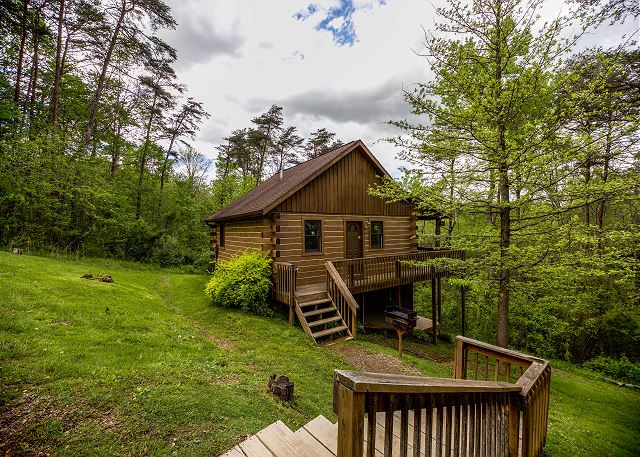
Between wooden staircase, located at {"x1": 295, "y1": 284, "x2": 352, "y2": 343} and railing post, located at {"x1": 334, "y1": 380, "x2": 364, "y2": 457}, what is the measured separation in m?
6.53

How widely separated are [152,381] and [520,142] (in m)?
8.17

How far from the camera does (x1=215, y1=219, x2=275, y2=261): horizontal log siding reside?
391 inches

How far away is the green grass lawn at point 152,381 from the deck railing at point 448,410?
64.6 inches

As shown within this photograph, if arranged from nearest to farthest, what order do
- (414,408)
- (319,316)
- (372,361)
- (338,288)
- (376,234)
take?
(414,408) < (372,361) < (319,316) < (338,288) < (376,234)

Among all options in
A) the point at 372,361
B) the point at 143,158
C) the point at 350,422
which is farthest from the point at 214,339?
the point at 143,158

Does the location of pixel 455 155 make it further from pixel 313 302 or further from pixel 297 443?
pixel 297 443

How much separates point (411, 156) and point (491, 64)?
2.70 meters

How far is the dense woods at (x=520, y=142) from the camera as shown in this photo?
5316 mm

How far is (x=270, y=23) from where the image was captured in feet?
38.5

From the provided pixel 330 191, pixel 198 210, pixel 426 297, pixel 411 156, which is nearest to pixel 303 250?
pixel 330 191

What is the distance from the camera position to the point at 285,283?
9.02 m

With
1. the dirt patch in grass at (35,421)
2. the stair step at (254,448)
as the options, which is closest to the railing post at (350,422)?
the stair step at (254,448)

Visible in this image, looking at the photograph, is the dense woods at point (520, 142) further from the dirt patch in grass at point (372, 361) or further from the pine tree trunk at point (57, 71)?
the pine tree trunk at point (57, 71)

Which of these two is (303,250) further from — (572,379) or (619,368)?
(619,368)
